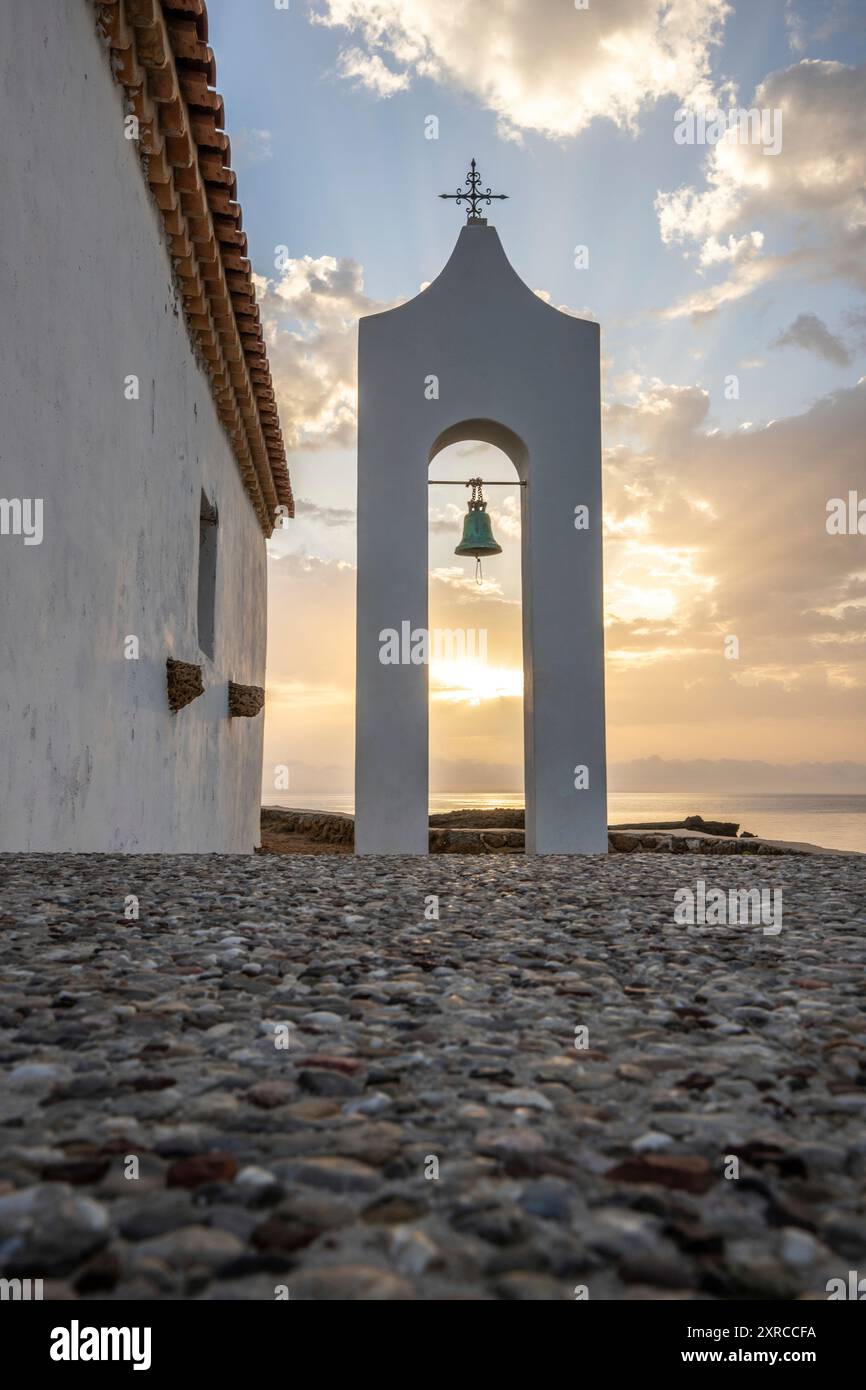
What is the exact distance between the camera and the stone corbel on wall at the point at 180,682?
649cm

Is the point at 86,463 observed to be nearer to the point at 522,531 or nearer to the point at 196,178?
the point at 196,178

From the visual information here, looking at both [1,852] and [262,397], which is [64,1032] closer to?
[1,852]

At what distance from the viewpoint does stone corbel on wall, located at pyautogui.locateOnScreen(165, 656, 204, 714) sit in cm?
649

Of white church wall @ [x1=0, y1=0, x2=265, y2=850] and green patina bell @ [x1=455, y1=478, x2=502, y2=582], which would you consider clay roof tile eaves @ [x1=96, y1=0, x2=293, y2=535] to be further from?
green patina bell @ [x1=455, y1=478, x2=502, y2=582]

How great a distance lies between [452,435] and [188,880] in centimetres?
548

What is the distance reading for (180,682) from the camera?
6.52 m

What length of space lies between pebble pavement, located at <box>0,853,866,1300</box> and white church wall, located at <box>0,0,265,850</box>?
1894 mm

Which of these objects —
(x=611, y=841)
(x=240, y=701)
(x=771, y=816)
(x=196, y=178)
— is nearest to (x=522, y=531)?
(x=196, y=178)

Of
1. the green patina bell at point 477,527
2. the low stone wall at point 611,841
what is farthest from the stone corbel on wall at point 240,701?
the green patina bell at point 477,527

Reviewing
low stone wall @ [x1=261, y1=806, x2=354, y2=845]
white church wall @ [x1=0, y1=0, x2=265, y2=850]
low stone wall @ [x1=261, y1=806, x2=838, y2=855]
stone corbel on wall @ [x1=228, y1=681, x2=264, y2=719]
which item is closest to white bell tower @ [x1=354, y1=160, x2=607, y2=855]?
white church wall @ [x1=0, y1=0, x2=265, y2=850]

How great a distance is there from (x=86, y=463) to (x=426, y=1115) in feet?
13.6

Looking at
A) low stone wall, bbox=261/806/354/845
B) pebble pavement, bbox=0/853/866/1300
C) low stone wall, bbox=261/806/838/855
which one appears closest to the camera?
pebble pavement, bbox=0/853/866/1300

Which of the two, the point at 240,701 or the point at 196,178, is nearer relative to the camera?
the point at 196,178

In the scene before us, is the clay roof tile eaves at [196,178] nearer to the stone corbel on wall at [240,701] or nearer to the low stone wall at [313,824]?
the stone corbel on wall at [240,701]
